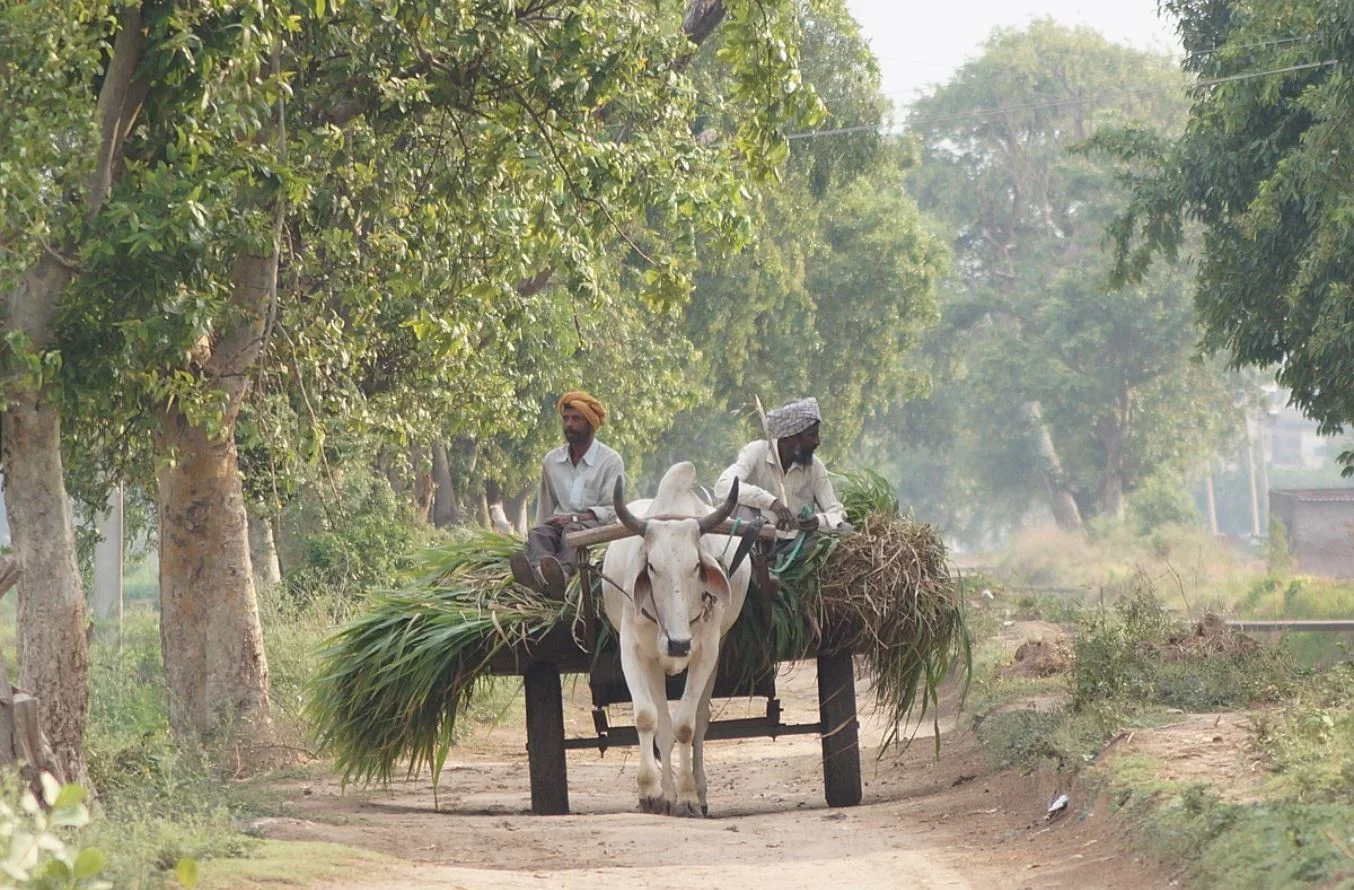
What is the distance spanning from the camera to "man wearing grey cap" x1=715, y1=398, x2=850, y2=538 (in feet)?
31.0

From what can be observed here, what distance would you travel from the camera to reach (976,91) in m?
57.5

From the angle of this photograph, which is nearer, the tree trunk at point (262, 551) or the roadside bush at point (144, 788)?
the roadside bush at point (144, 788)

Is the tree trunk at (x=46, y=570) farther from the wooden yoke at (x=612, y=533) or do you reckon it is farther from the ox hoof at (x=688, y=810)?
the ox hoof at (x=688, y=810)

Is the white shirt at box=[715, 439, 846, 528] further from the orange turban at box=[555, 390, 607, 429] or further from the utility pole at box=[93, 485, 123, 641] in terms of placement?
the utility pole at box=[93, 485, 123, 641]

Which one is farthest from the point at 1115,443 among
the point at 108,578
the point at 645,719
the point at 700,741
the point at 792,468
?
the point at 645,719

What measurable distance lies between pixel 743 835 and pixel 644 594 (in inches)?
47.6

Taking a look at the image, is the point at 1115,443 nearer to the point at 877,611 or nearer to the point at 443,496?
the point at 443,496

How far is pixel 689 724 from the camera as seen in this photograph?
8.94 metres

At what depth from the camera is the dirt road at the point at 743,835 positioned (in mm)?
6961

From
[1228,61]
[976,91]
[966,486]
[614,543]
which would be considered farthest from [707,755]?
[966,486]

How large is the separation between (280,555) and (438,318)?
30.8 ft

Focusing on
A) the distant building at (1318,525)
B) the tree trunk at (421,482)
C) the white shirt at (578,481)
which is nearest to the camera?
the white shirt at (578,481)

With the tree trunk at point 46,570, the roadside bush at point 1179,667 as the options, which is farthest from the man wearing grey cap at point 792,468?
the tree trunk at point 46,570

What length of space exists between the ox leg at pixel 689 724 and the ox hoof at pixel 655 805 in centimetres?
7
